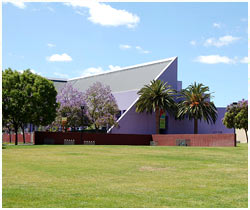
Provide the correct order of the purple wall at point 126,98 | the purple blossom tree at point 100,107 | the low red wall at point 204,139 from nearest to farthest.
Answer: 1. the low red wall at point 204,139
2. the purple blossom tree at point 100,107
3. the purple wall at point 126,98

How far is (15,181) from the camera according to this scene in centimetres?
1526

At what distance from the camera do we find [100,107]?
70938mm

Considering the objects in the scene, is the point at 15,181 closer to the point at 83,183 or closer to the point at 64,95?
the point at 83,183

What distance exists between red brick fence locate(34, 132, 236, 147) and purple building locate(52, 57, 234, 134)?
369 inches

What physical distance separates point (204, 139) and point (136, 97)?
25.8 metres

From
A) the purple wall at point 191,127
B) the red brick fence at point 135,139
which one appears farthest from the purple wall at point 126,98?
the red brick fence at point 135,139

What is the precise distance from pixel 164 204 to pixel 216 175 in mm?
7385

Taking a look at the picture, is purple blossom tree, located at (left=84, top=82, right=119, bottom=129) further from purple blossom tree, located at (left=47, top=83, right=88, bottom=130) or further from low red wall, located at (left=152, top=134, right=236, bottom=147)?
low red wall, located at (left=152, top=134, right=236, bottom=147)

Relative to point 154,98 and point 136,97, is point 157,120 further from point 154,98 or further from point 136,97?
point 136,97

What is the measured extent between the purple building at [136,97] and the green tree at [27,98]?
18983mm

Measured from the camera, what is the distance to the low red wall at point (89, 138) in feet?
183

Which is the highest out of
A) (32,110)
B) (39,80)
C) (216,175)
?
(39,80)

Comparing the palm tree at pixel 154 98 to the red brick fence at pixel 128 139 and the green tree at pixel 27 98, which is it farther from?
the green tree at pixel 27 98

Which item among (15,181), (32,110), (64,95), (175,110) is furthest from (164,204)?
(175,110)
